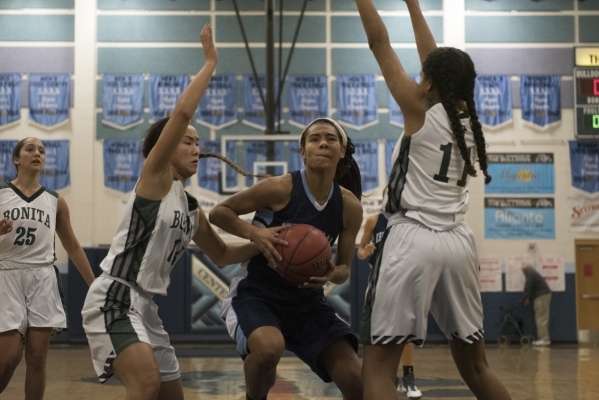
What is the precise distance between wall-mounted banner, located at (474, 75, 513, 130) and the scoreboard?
112 centimetres

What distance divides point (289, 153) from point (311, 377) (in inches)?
218

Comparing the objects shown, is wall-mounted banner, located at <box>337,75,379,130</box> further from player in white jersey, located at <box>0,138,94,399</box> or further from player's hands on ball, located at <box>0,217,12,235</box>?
player's hands on ball, located at <box>0,217,12,235</box>

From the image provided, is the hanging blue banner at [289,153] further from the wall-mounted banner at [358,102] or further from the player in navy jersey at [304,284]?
the player in navy jersey at [304,284]

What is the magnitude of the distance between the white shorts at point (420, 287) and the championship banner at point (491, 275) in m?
10.5

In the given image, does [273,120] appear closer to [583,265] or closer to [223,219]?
[583,265]

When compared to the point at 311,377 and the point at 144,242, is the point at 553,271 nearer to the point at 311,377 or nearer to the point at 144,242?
the point at 311,377

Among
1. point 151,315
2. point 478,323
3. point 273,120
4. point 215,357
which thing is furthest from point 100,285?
point 273,120

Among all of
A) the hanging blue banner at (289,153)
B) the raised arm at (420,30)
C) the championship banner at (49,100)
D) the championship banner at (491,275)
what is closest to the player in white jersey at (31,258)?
the raised arm at (420,30)

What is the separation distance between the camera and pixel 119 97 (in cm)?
1402

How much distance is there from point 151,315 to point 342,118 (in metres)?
10.5

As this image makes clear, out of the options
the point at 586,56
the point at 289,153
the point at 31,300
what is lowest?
the point at 31,300

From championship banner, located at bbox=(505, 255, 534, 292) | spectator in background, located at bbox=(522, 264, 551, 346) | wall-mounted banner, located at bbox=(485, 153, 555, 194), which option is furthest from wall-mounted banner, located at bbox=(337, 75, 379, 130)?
spectator in background, located at bbox=(522, 264, 551, 346)

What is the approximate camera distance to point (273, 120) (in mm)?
13039

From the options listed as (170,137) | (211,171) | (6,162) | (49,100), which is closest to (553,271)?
(211,171)
